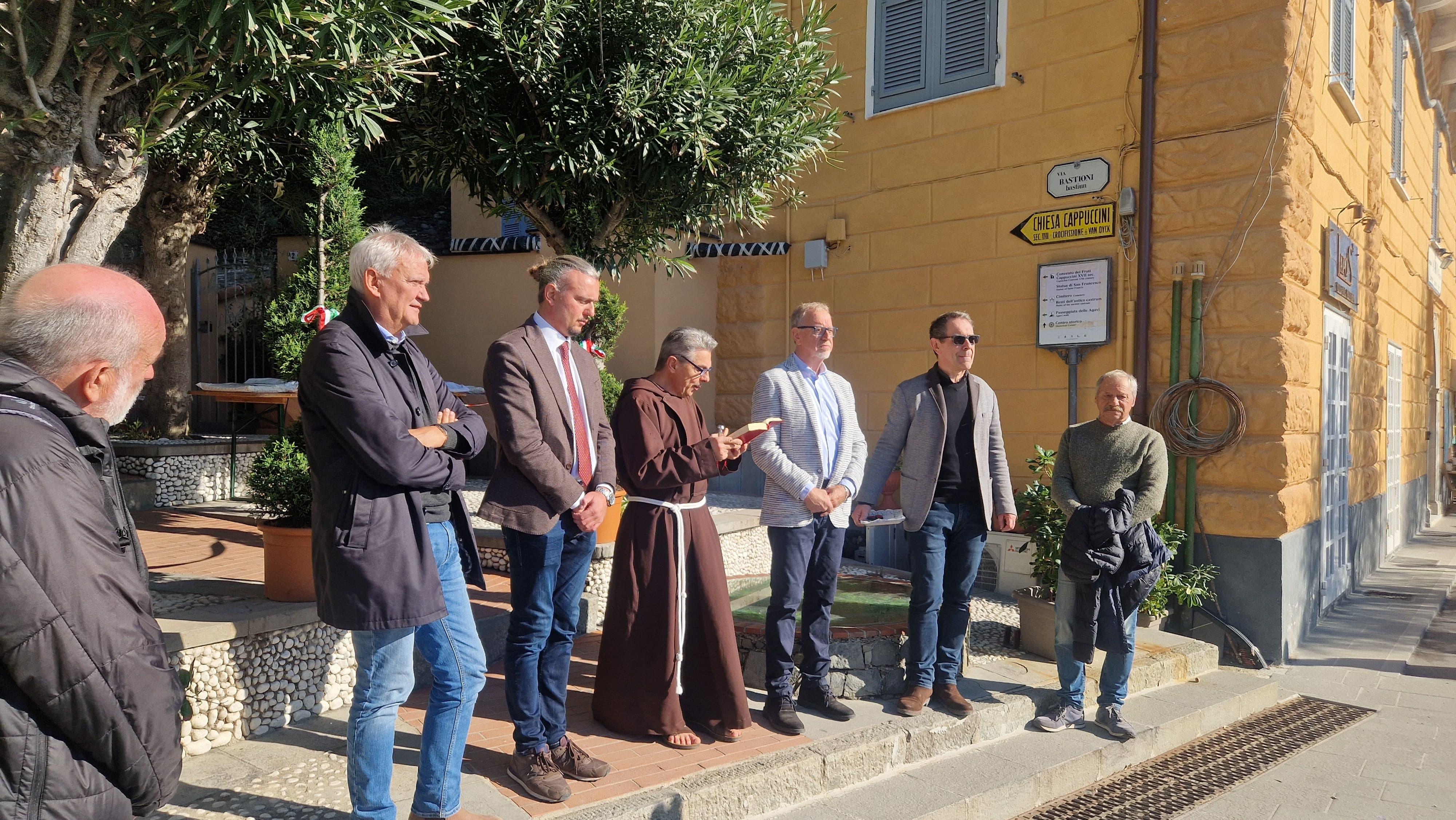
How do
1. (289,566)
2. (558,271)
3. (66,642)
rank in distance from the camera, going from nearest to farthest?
(66,642), (558,271), (289,566)

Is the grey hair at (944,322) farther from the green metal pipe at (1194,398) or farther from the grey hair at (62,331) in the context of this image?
the grey hair at (62,331)

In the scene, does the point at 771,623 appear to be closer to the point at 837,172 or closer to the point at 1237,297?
the point at 1237,297

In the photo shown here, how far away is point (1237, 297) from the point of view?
6395 millimetres

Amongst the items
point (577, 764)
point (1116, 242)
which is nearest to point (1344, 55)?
point (1116, 242)

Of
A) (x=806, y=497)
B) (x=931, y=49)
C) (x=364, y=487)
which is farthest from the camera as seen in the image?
(x=931, y=49)

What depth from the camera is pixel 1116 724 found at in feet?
15.4

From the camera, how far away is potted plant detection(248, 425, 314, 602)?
418cm

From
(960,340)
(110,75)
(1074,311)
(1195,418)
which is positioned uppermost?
(110,75)

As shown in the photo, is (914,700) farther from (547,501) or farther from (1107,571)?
(547,501)

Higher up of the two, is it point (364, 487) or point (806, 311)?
point (806, 311)

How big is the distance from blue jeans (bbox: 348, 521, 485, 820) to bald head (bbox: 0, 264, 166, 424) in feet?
3.90

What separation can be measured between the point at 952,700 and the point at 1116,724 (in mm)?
920

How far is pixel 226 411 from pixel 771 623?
11.1m

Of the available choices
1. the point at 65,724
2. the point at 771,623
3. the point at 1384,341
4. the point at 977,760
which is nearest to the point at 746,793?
the point at 771,623
